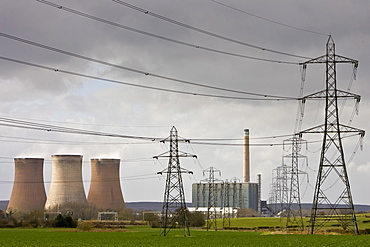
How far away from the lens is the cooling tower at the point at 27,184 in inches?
3524

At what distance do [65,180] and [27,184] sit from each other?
7796 mm

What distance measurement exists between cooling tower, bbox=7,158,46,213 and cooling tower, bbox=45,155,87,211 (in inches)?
126

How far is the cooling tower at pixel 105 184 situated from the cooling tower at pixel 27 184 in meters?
8.54

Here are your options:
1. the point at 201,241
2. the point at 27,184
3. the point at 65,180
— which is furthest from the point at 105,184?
the point at 201,241

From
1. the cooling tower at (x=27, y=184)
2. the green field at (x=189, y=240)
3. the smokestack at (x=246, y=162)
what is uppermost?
the smokestack at (x=246, y=162)

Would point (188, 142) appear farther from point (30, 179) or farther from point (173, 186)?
point (30, 179)

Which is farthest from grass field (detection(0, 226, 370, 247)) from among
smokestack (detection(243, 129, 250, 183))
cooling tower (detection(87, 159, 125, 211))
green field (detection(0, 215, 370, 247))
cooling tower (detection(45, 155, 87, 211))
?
smokestack (detection(243, 129, 250, 183))

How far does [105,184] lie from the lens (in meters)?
89.6

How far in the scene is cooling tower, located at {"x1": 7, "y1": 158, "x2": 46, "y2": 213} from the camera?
294 ft

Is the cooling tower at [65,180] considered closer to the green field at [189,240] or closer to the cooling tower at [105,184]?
the cooling tower at [105,184]

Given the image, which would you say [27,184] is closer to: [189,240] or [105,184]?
[105,184]

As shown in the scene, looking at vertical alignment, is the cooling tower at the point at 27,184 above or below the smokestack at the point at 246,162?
below

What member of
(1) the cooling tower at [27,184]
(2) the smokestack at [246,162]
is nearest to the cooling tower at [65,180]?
(1) the cooling tower at [27,184]

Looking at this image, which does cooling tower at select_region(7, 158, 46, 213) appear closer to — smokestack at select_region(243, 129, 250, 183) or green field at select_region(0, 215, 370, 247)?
smokestack at select_region(243, 129, 250, 183)
